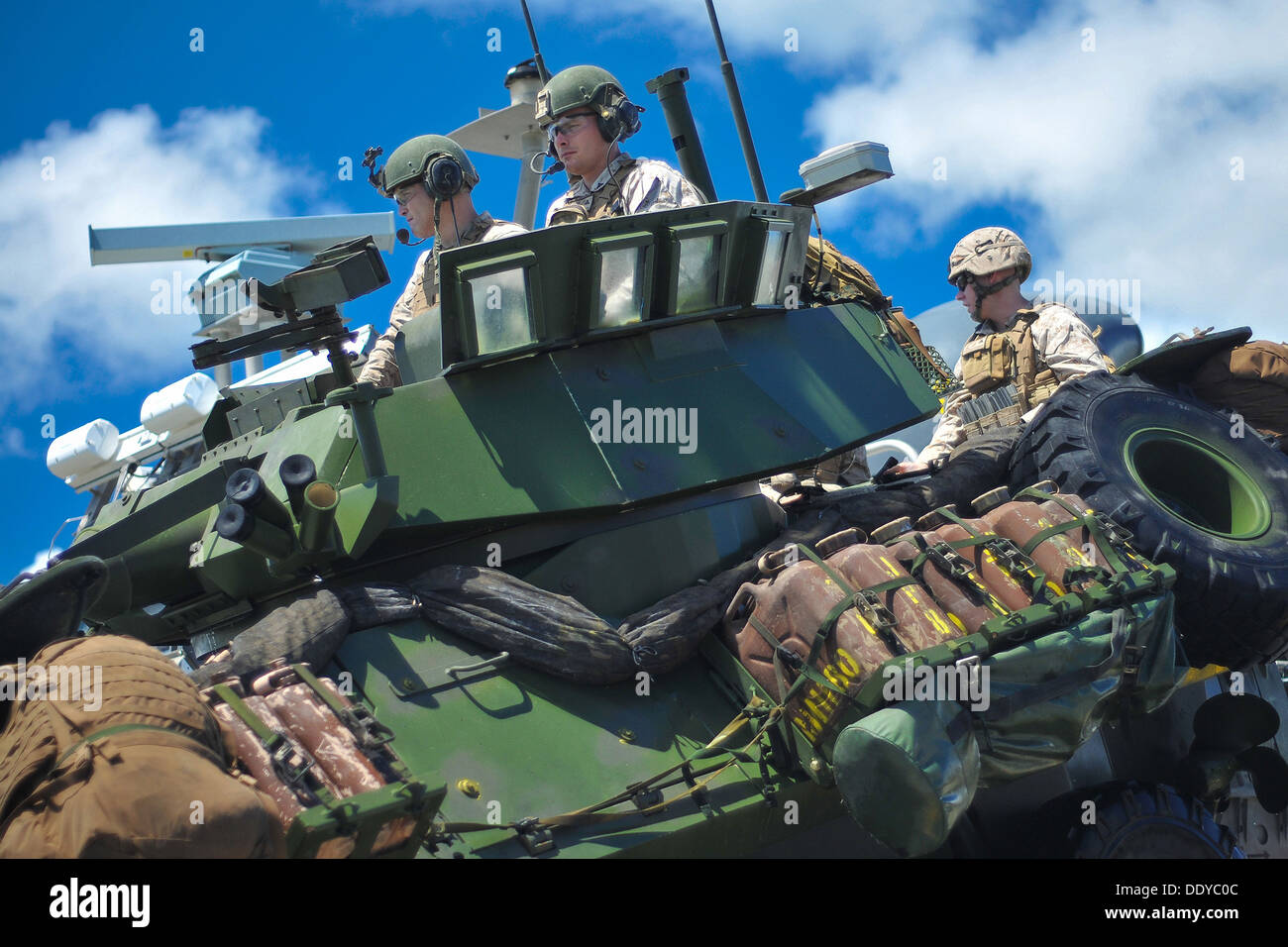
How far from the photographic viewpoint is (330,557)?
16.5ft

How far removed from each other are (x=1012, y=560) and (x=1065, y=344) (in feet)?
9.52

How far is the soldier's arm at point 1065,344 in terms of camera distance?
757 centimetres

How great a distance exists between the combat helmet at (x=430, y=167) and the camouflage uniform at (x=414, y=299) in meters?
0.25

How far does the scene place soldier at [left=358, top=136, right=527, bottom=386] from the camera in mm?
6625

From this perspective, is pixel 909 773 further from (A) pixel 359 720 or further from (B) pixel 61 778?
(B) pixel 61 778

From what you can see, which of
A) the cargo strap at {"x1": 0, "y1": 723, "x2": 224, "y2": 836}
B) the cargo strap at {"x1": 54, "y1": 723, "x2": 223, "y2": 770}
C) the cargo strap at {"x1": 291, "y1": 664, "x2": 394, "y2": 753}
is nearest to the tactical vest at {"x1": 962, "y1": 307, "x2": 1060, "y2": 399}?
the cargo strap at {"x1": 291, "y1": 664, "x2": 394, "y2": 753}

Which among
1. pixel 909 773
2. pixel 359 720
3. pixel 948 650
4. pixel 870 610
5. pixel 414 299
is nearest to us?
pixel 359 720

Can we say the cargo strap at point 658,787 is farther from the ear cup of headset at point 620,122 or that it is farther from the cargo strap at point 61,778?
the ear cup of headset at point 620,122

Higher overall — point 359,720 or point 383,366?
point 383,366

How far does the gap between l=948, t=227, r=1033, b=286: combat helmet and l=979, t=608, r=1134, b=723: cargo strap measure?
3.78 m

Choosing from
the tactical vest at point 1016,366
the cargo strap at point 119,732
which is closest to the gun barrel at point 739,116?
the tactical vest at point 1016,366

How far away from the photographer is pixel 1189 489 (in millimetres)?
6395

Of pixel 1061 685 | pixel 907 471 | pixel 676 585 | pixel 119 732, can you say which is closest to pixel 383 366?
pixel 676 585
